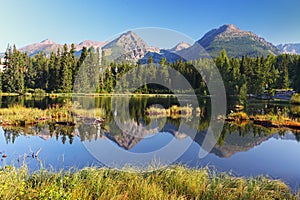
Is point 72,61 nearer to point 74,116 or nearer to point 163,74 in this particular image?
point 163,74

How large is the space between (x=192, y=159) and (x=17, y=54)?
60.3 meters

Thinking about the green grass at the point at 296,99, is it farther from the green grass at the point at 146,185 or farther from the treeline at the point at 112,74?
the green grass at the point at 146,185

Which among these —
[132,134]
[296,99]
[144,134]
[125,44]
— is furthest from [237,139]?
[296,99]

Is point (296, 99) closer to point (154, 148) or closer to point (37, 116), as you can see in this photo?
point (154, 148)

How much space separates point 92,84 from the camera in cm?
5772

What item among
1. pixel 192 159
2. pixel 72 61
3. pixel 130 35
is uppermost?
pixel 72 61

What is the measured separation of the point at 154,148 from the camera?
531 inches

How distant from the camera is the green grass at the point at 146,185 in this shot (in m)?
5.31

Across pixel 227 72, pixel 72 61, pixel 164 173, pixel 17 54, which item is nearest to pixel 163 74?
pixel 227 72

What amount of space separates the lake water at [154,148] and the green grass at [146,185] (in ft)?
5.90

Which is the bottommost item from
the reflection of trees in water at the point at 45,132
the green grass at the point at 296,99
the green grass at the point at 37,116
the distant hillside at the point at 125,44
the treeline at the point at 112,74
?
the reflection of trees in water at the point at 45,132

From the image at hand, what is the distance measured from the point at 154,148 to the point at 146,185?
25.4 feet

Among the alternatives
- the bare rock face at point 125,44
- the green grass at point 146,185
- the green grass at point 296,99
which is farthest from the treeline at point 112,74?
the green grass at point 146,185

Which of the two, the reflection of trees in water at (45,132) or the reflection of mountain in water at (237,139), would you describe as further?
the reflection of trees in water at (45,132)
